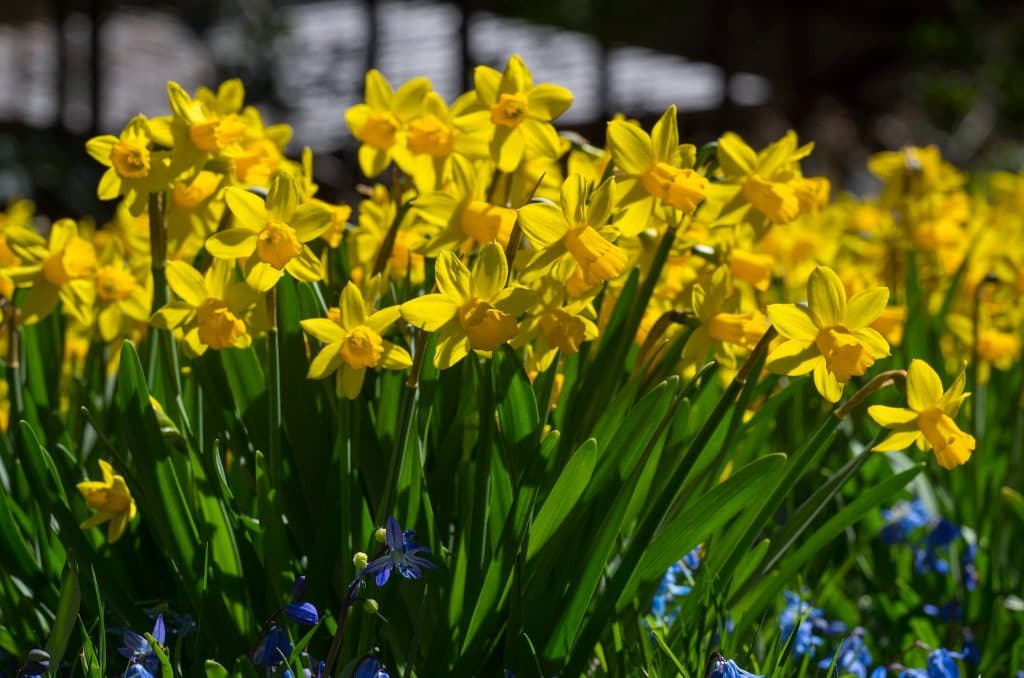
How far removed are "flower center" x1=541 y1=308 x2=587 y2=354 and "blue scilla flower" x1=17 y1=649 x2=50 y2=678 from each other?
630mm

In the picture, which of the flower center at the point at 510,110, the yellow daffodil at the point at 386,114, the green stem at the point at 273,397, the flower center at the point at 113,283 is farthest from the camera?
the flower center at the point at 113,283

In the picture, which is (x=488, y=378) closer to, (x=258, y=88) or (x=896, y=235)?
(x=896, y=235)

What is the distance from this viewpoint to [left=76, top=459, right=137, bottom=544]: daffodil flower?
1.32 meters

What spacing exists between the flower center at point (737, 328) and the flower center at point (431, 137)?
1.36ft

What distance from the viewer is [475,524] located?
4.22 feet

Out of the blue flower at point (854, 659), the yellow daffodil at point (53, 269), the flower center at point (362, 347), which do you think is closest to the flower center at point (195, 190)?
the yellow daffodil at point (53, 269)

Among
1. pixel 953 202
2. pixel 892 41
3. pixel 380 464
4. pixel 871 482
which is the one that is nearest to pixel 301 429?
pixel 380 464

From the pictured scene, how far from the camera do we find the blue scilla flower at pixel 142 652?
3.67ft

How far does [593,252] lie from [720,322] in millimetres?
283

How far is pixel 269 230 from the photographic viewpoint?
118 cm

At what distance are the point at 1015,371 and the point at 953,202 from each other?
0.43 m

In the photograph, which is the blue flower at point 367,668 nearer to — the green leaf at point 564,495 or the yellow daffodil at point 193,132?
the green leaf at point 564,495

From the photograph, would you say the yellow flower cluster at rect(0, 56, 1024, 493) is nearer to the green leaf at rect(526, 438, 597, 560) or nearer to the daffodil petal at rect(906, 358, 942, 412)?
the daffodil petal at rect(906, 358, 942, 412)

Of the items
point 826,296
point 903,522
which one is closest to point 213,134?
point 826,296
